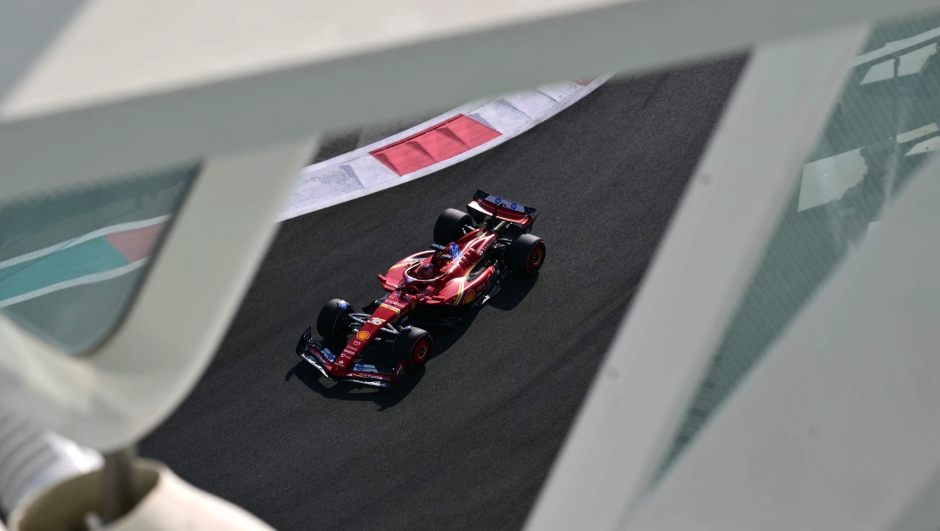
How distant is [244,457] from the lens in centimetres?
962

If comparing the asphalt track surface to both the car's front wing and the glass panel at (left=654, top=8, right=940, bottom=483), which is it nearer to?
Result: the car's front wing

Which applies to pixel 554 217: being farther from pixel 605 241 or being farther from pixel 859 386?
pixel 859 386

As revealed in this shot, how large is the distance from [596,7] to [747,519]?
134cm

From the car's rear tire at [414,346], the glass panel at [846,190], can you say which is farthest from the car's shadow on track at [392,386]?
the glass panel at [846,190]

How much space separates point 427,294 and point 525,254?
134 cm

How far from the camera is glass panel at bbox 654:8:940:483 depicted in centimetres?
212

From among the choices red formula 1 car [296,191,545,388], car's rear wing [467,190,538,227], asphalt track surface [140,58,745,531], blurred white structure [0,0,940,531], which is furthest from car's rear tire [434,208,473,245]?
blurred white structure [0,0,940,531]

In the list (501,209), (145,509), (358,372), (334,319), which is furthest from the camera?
(501,209)

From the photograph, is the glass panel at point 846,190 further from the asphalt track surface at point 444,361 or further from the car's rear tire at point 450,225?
the car's rear tire at point 450,225

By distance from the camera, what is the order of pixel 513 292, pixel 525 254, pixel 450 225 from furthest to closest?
pixel 450 225, pixel 513 292, pixel 525 254

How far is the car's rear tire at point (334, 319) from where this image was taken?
34.5 ft

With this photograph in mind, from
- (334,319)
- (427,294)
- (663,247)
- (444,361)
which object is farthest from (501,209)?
(663,247)

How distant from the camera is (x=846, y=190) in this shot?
2.25m

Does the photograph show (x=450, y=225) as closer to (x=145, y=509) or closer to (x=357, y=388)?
(x=357, y=388)
